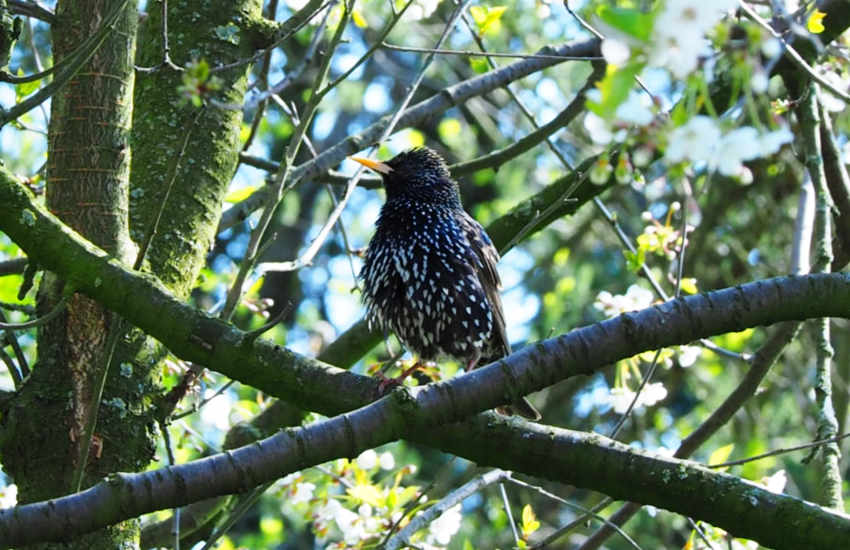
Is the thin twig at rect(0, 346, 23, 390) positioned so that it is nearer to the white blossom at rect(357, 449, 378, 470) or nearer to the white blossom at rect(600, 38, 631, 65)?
the white blossom at rect(357, 449, 378, 470)

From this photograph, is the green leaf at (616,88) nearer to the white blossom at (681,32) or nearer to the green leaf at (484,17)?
the white blossom at (681,32)

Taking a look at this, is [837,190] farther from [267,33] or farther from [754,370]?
[267,33]

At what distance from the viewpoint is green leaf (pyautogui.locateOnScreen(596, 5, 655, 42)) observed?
1.41 m

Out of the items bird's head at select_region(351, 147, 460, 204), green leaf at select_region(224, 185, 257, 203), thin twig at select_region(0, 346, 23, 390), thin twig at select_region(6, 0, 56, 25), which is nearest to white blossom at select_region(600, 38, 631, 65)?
thin twig at select_region(0, 346, 23, 390)

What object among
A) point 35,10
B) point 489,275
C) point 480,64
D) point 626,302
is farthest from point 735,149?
point 489,275

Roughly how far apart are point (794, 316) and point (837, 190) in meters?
1.42

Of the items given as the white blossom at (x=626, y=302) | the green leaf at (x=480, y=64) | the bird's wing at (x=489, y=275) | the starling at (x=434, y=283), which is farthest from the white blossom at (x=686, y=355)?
the green leaf at (x=480, y=64)

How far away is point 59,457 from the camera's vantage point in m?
3.03

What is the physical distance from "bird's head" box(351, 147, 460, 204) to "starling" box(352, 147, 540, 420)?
22mm

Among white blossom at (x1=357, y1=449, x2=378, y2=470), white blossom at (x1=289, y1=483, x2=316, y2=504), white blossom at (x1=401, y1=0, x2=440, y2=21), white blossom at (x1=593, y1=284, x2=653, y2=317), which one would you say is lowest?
white blossom at (x1=289, y1=483, x2=316, y2=504)

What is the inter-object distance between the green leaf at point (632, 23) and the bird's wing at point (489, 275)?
11.0ft

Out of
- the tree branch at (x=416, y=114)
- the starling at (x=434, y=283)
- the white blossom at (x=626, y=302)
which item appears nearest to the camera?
the tree branch at (x=416, y=114)

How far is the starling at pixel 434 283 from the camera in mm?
4637

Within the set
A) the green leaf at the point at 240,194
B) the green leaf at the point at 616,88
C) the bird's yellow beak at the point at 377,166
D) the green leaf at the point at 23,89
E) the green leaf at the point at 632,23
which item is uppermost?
the bird's yellow beak at the point at 377,166
